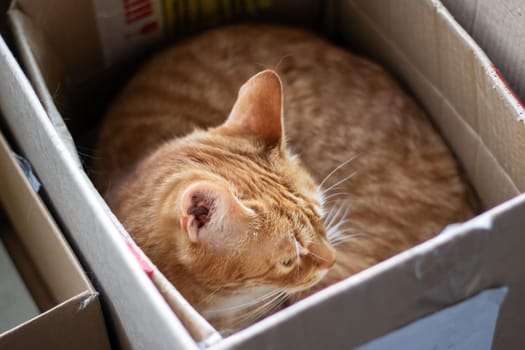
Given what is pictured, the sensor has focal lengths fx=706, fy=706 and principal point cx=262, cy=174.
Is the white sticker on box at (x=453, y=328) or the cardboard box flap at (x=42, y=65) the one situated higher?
the cardboard box flap at (x=42, y=65)

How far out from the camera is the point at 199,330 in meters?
0.86

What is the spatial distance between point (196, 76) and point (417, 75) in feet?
1.64

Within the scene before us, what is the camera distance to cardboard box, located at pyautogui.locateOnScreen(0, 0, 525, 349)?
86 centimetres

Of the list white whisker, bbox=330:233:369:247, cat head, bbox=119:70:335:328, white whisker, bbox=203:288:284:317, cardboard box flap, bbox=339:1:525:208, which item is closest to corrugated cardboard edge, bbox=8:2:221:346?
cat head, bbox=119:70:335:328

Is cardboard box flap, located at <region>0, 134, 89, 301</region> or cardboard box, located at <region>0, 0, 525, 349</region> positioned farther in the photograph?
cardboard box flap, located at <region>0, 134, 89, 301</region>

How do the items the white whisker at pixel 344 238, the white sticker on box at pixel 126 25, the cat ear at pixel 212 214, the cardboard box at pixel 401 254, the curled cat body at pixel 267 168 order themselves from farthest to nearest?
the white sticker on box at pixel 126 25, the white whisker at pixel 344 238, the curled cat body at pixel 267 168, the cat ear at pixel 212 214, the cardboard box at pixel 401 254

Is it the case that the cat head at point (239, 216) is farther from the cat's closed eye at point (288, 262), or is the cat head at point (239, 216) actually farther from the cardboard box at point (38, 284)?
the cardboard box at point (38, 284)

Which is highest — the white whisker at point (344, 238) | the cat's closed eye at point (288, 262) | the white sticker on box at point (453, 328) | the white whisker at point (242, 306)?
the white sticker on box at point (453, 328)

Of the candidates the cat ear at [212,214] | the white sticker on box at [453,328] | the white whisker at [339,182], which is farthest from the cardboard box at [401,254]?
the white whisker at [339,182]

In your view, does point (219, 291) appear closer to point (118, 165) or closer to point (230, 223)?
point (230, 223)

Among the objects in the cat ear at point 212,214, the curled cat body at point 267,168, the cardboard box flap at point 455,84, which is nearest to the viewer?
the cat ear at point 212,214

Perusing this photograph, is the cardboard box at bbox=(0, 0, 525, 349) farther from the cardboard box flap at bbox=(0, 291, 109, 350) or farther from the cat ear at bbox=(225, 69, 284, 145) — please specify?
the cat ear at bbox=(225, 69, 284, 145)

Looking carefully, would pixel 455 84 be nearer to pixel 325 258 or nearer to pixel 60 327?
pixel 325 258

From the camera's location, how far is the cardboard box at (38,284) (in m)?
1.11
